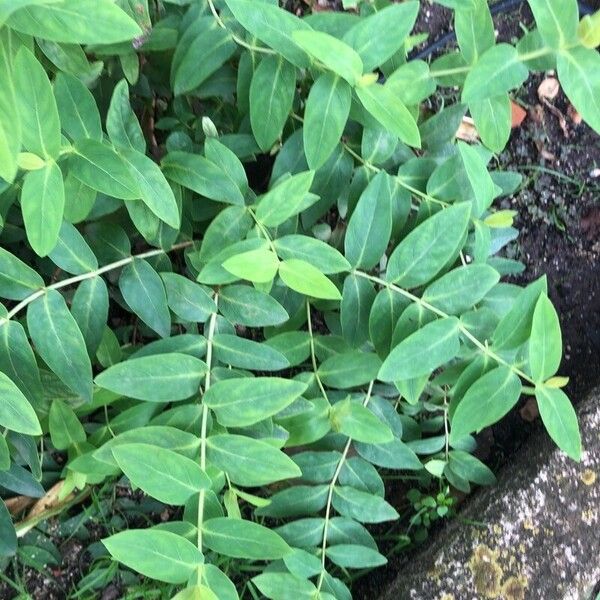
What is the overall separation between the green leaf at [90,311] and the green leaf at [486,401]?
54 centimetres

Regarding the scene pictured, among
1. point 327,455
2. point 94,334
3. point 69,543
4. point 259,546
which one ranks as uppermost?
point 94,334

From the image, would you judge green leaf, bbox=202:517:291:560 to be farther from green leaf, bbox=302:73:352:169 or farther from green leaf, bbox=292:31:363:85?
green leaf, bbox=292:31:363:85

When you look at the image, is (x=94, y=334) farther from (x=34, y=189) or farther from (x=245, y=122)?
(x=245, y=122)

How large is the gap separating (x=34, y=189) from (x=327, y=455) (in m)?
0.71

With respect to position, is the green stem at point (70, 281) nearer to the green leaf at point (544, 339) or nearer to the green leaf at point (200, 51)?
the green leaf at point (200, 51)

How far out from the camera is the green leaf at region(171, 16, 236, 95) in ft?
3.10

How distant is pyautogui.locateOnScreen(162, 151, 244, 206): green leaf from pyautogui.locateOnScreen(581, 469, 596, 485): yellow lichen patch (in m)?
0.85

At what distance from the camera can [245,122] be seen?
3.54 feet

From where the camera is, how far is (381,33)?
832 mm

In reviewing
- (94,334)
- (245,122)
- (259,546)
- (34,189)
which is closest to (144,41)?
(245,122)

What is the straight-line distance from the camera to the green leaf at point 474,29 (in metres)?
0.89

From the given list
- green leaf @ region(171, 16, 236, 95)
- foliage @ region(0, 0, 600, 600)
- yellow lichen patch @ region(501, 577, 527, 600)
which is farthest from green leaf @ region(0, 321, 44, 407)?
yellow lichen patch @ region(501, 577, 527, 600)

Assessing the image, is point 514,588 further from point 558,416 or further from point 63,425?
point 63,425

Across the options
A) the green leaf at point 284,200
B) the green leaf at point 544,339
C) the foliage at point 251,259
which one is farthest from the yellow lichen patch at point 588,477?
the green leaf at point 284,200
